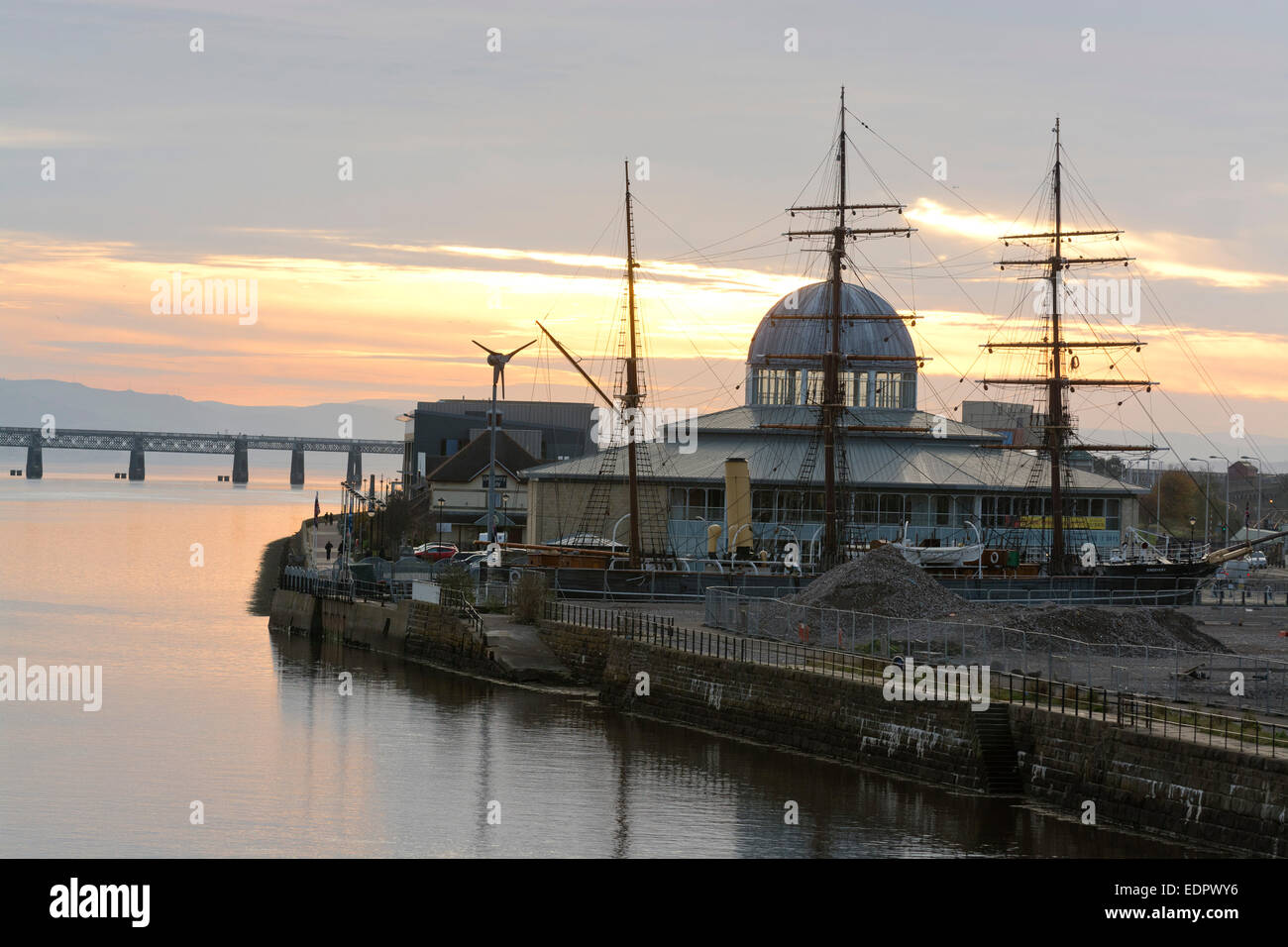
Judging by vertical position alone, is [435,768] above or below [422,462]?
below

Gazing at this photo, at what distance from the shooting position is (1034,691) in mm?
34312

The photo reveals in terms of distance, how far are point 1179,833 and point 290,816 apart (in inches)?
653

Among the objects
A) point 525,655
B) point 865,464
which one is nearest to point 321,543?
point 865,464

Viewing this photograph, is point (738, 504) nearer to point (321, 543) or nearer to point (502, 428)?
point (321, 543)

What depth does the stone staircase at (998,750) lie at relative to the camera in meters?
32.7

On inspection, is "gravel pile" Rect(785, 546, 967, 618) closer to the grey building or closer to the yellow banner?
the yellow banner

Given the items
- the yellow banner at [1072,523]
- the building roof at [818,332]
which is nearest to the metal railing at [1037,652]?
the yellow banner at [1072,523]

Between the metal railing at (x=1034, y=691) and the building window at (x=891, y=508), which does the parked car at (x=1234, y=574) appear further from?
the metal railing at (x=1034, y=691)

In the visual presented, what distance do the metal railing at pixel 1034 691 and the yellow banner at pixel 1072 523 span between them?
112 ft

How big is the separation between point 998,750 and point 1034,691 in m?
2.01

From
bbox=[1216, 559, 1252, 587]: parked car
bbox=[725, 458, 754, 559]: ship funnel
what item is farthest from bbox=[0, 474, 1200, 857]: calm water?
bbox=[1216, 559, 1252, 587]: parked car
